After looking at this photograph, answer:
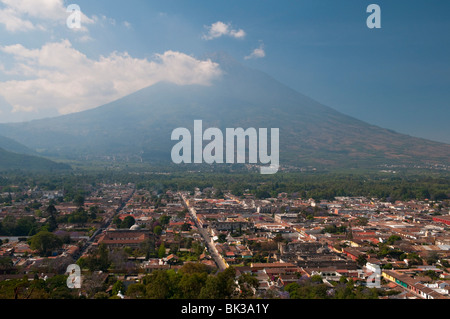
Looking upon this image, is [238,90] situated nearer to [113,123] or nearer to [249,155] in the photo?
[113,123]

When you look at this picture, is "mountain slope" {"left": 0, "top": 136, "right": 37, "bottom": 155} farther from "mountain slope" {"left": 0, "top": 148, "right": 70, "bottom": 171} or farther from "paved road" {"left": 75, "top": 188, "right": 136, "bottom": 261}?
"paved road" {"left": 75, "top": 188, "right": 136, "bottom": 261}

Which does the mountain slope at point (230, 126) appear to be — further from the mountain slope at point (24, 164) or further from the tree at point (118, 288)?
the tree at point (118, 288)

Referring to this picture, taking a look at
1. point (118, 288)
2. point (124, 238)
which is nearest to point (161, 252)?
point (124, 238)

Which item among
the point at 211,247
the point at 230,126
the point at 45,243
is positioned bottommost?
the point at 211,247

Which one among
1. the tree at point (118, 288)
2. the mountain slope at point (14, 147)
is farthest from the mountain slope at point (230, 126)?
the tree at point (118, 288)

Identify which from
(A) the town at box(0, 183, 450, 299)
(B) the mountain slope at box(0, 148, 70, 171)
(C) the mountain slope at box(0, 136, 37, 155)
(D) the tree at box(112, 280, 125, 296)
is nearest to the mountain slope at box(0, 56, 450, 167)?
(C) the mountain slope at box(0, 136, 37, 155)

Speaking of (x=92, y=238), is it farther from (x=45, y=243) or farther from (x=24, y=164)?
(x=24, y=164)
